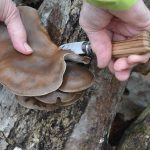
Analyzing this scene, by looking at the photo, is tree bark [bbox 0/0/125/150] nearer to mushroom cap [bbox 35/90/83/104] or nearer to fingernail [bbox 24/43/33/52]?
mushroom cap [bbox 35/90/83/104]

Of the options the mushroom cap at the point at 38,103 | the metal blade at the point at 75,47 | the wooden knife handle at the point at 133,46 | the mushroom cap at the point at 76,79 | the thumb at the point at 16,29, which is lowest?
the mushroom cap at the point at 38,103

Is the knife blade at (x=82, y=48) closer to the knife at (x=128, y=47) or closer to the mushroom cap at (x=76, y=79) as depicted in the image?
the knife at (x=128, y=47)

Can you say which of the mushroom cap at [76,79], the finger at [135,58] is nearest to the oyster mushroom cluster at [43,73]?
the mushroom cap at [76,79]

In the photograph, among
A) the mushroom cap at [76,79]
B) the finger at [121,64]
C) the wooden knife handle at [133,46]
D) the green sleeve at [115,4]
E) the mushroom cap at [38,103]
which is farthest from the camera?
the mushroom cap at [38,103]

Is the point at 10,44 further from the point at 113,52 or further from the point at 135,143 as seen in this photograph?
the point at 135,143

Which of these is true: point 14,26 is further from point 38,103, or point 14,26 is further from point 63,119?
point 63,119

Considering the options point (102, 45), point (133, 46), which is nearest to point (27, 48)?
point (102, 45)

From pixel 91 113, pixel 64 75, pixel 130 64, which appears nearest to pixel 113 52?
pixel 130 64

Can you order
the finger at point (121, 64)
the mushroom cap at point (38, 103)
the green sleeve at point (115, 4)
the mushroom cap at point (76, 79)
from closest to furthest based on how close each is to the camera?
the green sleeve at point (115, 4)
the finger at point (121, 64)
the mushroom cap at point (76, 79)
the mushroom cap at point (38, 103)

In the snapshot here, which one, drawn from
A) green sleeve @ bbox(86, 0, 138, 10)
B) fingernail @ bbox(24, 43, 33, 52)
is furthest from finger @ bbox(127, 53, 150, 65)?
fingernail @ bbox(24, 43, 33, 52)
